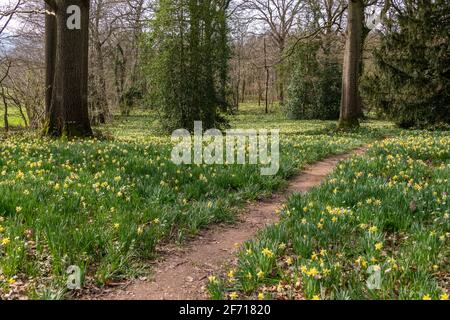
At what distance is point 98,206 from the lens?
16.2ft

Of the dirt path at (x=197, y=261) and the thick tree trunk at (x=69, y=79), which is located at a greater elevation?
the thick tree trunk at (x=69, y=79)

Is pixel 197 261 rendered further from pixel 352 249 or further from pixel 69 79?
pixel 69 79

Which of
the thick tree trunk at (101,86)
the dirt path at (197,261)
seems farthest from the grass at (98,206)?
the thick tree trunk at (101,86)

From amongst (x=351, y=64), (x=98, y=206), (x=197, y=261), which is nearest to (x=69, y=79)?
(x=98, y=206)

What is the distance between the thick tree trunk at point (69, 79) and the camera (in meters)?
10.8

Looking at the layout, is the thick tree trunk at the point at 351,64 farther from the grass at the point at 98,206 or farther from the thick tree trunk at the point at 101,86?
the thick tree trunk at the point at 101,86

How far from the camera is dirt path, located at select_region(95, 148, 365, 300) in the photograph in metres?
3.46

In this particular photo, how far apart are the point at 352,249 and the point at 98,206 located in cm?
296

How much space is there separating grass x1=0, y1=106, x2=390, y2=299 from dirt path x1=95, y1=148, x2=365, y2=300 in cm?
18

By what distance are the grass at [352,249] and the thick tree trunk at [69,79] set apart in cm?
768

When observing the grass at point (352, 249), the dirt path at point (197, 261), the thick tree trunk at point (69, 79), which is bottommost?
the dirt path at point (197, 261)

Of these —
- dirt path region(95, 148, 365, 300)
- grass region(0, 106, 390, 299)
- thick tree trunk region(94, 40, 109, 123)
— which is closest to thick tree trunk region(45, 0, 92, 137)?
grass region(0, 106, 390, 299)

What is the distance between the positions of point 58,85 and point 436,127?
570 inches

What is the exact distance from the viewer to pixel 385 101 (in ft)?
60.1
